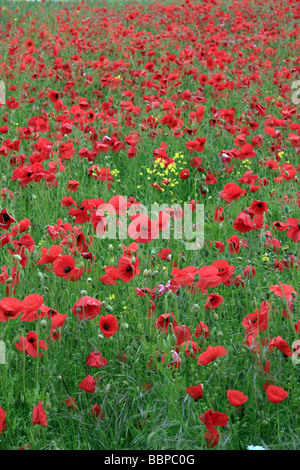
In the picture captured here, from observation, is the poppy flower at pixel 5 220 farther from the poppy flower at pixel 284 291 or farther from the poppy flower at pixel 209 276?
the poppy flower at pixel 284 291

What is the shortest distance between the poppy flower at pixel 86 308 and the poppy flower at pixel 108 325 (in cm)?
6

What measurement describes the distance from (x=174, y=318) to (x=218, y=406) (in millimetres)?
→ 375

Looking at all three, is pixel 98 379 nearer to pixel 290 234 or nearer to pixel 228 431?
pixel 228 431

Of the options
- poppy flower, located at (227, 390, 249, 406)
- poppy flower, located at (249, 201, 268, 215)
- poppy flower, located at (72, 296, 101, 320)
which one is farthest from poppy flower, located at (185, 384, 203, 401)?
poppy flower, located at (249, 201, 268, 215)

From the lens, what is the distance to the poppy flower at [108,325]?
1845mm

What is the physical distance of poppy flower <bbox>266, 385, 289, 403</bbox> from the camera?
1539 millimetres

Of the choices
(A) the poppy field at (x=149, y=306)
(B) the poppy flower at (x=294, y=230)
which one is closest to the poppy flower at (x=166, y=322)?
(A) the poppy field at (x=149, y=306)

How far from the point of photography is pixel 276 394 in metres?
1.55

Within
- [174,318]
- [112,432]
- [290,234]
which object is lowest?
[112,432]

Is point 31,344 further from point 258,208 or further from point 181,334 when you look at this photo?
point 258,208

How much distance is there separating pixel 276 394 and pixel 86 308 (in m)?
0.74
